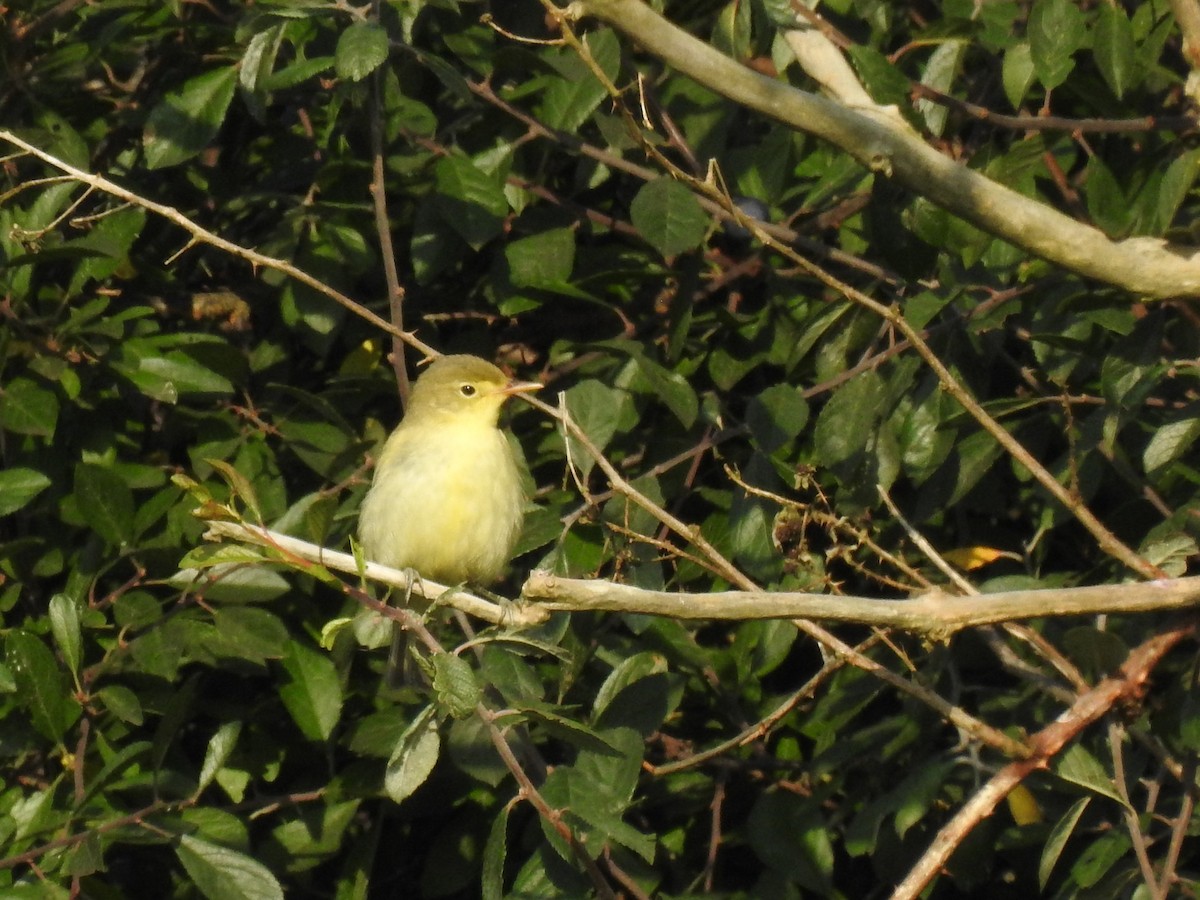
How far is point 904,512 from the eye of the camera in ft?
15.2

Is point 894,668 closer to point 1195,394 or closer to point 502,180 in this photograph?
point 1195,394

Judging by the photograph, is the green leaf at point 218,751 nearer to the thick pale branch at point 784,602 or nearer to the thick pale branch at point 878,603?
the thick pale branch at point 784,602

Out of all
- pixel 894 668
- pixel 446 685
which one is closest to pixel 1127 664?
pixel 894 668

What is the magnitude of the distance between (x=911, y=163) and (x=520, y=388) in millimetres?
1423

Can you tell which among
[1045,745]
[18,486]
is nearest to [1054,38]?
[1045,745]

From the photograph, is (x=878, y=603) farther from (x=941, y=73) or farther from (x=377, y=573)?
(x=941, y=73)

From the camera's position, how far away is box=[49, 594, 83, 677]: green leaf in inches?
156

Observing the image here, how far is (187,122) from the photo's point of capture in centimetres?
424

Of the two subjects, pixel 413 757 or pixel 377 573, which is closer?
pixel 377 573

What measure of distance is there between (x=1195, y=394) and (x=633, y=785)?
1.71 m

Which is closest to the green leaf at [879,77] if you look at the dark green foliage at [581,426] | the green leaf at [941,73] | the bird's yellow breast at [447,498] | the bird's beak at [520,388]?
the dark green foliage at [581,426]

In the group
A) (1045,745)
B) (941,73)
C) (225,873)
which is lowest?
(225,873)

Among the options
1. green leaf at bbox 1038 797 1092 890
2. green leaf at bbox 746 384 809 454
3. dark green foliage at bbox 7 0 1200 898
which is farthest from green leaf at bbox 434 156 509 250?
green leaf at bbox 1038 797 1092 890

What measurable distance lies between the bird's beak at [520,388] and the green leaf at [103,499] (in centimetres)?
99
